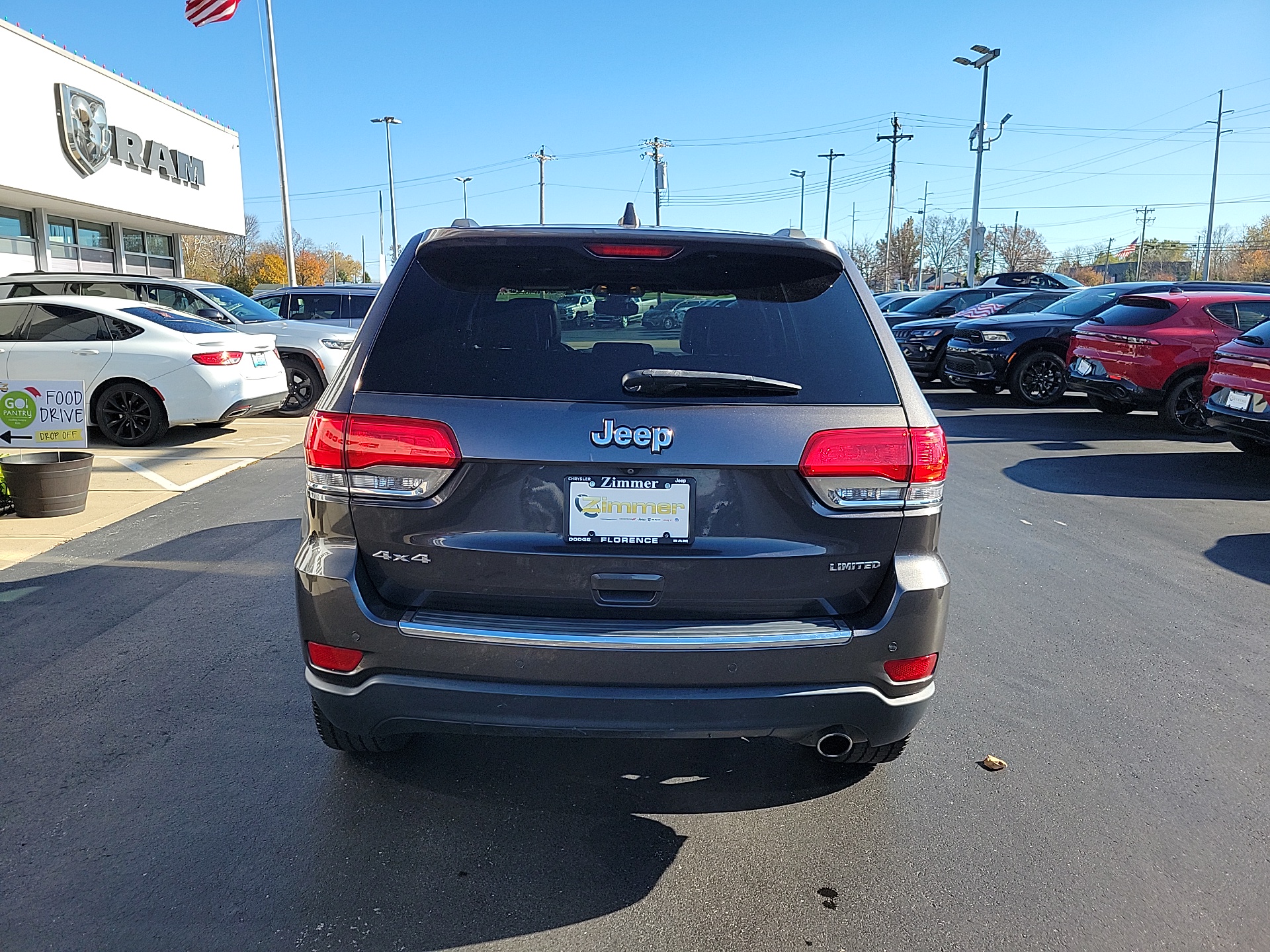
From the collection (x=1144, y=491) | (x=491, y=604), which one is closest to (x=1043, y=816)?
(x=491, y=604)

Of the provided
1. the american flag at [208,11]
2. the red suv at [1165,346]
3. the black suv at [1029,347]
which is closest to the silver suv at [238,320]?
the black suv at [1029,347]

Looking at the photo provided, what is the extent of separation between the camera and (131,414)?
10070 mm

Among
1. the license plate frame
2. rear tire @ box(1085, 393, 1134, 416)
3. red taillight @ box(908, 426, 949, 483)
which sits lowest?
rear tire @ box(1085, 393, 1134, 416)

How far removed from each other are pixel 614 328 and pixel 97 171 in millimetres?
23427

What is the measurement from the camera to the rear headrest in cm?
269

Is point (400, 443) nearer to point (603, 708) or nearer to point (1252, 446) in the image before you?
point (603, 708)

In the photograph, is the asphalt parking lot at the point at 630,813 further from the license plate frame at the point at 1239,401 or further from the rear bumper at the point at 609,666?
the license plate frame at the point at 1239,401

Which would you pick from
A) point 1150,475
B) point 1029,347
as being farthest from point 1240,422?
point 1029,347

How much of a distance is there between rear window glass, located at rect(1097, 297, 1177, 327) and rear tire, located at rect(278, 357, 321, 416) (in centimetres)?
1017

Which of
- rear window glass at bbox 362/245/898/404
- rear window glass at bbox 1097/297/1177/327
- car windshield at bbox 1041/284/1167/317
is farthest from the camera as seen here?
car windshield at bbox 1041/284/1167/317

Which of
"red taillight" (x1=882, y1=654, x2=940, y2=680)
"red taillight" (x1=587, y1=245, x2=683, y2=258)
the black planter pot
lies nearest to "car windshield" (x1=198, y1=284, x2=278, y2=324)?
the black planter pot

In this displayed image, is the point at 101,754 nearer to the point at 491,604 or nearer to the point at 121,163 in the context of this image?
the point at 491,604

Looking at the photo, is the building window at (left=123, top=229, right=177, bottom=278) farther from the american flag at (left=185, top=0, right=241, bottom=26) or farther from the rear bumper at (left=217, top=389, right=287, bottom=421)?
the rear bumper at (left=217, top=389, right=287, bottom=421)

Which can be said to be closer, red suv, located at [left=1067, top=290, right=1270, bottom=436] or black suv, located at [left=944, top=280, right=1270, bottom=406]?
red suv, located at [left=1067, top=290, right=1270, bottom=436]
